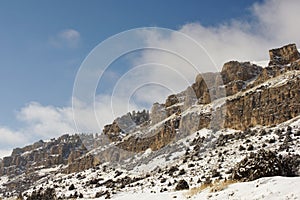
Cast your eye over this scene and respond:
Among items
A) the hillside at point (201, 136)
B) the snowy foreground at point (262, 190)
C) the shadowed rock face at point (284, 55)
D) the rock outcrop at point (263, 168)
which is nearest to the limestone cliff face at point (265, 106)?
the hillside at point (201, 136)

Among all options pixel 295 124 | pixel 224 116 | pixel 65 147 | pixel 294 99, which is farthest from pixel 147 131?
pixel 65 147

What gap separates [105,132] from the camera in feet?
440

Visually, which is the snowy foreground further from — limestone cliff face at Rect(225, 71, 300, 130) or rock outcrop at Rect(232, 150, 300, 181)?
limestone cliff face at Rect(225, 71, 300, 130)

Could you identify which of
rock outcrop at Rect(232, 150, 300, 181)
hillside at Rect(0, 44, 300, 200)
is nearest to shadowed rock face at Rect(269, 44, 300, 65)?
hillside at Rect(0, 44, 300, 200)

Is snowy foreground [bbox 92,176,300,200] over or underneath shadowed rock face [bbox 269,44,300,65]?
underneath

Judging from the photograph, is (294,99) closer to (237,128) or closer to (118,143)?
(237,128)

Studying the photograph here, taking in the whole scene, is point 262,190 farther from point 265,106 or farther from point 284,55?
point 284,55

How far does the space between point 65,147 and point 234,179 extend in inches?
7428

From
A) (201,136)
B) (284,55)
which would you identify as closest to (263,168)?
(201,136)

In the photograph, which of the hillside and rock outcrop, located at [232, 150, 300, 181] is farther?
the hillside

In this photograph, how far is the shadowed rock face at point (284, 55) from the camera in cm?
9088

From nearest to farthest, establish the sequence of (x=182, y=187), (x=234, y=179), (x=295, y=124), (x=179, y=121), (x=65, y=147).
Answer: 1. (x=234, y=179)
2. (x=182, y=187)
3. (x=295, y=124)
4. (x=179, y=121)
5. (x=65, y=147)

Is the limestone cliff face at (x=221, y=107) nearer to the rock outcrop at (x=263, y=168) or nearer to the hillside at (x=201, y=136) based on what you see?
the hillside at (x=201, y=136)

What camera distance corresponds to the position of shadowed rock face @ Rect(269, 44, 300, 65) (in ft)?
298
